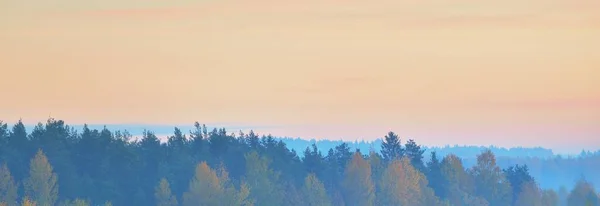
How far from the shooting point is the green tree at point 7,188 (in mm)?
89438

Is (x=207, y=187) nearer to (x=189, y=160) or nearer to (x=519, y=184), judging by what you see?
(x=189, y=160)

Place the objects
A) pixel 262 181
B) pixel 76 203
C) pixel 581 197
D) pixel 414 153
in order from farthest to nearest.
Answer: pixel 581 197, pixel 414 153, pixel 262 181, pixel 76 203

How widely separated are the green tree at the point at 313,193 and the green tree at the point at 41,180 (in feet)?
106

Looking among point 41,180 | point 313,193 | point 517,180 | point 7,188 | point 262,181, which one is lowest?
point 7,188

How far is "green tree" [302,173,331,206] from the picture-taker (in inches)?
4670

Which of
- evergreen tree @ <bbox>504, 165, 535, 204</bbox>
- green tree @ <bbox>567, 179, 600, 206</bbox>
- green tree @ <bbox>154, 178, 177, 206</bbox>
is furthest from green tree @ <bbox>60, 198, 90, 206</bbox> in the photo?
green tree @ <bbox>567, 179, 600, 206</bbox>

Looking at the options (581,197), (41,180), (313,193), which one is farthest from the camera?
(581,197)

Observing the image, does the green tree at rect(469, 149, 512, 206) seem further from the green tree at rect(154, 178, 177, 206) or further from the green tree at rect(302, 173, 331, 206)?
the green tree at rect(154, 178, 177, 206)

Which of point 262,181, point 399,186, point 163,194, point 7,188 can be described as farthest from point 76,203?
point 399,186

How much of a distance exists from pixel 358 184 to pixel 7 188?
48.5 meters

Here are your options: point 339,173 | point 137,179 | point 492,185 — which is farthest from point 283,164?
point 492,185

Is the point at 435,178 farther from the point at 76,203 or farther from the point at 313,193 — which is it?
the point at 76,203

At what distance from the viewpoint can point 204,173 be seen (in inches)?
4109

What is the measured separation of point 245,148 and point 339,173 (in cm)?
1722
